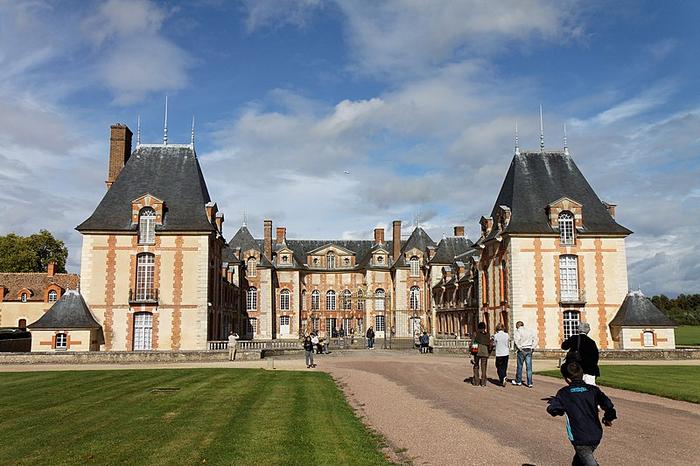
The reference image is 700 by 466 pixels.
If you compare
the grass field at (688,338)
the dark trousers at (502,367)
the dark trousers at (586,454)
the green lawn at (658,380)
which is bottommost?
the grass field at (688,338)

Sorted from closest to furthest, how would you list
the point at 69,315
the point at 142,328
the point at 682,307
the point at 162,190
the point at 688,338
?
the point at 69,315 < the point at 142,328 < the point at 162,190 < the point at 688,338 < the point at 682,307

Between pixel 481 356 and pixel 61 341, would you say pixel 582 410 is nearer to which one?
pixel 481 356

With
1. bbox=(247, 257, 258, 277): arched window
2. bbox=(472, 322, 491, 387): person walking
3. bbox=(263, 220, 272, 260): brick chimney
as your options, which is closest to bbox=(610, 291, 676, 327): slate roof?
bbox=(472, 322, 491, 387): person walking

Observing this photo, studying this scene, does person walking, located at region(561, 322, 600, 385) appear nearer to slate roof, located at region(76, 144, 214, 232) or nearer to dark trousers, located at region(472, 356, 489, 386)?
dark trousers, located at region(472, 356, 489, 386)

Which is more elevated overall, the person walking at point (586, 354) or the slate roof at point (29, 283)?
the slate roof at point (29, 283)

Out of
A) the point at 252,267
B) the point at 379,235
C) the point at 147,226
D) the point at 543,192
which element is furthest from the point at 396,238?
the point at 147,226

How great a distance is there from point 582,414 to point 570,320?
88.2 feet

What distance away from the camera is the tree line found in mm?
85562

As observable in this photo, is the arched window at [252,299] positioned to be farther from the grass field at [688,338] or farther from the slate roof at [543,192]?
the grass field at [688,338]

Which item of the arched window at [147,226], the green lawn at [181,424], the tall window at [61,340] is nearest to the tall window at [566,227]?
the green lawn at [181,424]

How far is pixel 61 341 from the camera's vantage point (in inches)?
1115

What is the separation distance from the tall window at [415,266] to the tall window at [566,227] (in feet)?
78.6

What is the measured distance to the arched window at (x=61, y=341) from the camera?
28203 mm

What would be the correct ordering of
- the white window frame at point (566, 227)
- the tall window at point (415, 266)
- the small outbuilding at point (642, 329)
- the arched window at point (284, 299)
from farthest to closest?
the arched window at point (284, 299) < the tall window at point (415, 266) < the white window frame at point (566, 227) < the small outbuilding at point (642, 329)
